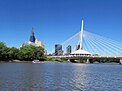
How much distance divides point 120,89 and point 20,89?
16.7 m

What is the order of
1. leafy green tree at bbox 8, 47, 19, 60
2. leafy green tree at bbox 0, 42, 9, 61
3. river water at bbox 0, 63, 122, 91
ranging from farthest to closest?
1. leafy green tree at bbox 8, 47, 19, 60
2. leafy green tree at bbox 0, 42, 9, 61
3. river water at bbox 0, 63, 122, 91

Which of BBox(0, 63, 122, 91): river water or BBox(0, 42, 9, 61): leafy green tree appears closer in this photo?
BBox(0, 63, 122, 91): river water

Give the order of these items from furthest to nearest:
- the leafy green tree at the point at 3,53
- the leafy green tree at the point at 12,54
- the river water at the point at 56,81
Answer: the leafy green tree at the point at 12,54 → the leafy green tree at the point at 3,53 → the river water at the point at 56,81

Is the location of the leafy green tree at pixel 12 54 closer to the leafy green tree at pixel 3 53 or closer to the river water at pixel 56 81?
the leafy green tree at pixel 3 53

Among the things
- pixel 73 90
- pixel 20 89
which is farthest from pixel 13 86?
pixel 73 90

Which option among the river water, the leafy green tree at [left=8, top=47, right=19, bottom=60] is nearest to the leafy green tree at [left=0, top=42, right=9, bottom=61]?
the leafy green tree at [left=8, top=47, right=19, bottom=60]

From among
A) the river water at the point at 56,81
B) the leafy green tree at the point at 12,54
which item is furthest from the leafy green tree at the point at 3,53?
the river water at the point at 56,81

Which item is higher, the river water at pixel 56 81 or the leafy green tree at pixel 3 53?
the leafy green tree at pixel 3 53

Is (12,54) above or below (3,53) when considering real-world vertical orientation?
below

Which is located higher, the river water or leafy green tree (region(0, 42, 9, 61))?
leafy green tree (region(0, 42, 9, 61))

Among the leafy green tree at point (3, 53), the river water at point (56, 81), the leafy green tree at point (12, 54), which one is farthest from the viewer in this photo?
the leafy green tree at point (12, 54)

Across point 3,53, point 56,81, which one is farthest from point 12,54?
point 56,81

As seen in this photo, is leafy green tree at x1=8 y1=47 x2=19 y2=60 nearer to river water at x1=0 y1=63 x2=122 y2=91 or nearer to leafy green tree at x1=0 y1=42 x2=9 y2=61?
leafy green tree at x1=0 y1=42 x2=9 y2=61

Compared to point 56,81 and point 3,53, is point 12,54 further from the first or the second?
point 56,81
